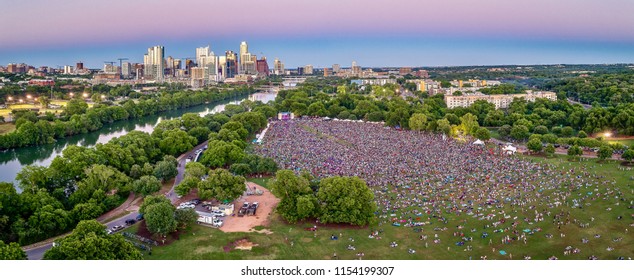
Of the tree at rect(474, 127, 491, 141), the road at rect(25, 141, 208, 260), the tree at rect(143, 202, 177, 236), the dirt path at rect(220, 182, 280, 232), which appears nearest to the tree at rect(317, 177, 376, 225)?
the dirt path at rect(220, 182, 280, 232)

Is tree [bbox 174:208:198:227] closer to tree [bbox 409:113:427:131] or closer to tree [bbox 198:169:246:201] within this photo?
tree [bbox 198:169:246:201]

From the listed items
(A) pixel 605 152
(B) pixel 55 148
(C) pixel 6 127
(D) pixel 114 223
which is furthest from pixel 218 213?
(C) pixel 6 127

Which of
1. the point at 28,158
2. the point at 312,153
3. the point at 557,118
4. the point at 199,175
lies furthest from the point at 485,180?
the point at 28,158

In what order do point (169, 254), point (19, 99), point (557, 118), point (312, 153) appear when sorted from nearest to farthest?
point (169, 254), point (312, 153), point (557, 118), point (19, 99)

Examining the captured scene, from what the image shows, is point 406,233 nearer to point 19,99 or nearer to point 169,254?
point 169,254

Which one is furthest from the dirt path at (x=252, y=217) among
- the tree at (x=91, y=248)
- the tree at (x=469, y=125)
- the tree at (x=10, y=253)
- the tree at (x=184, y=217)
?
the tree at (x=469, y=125)
